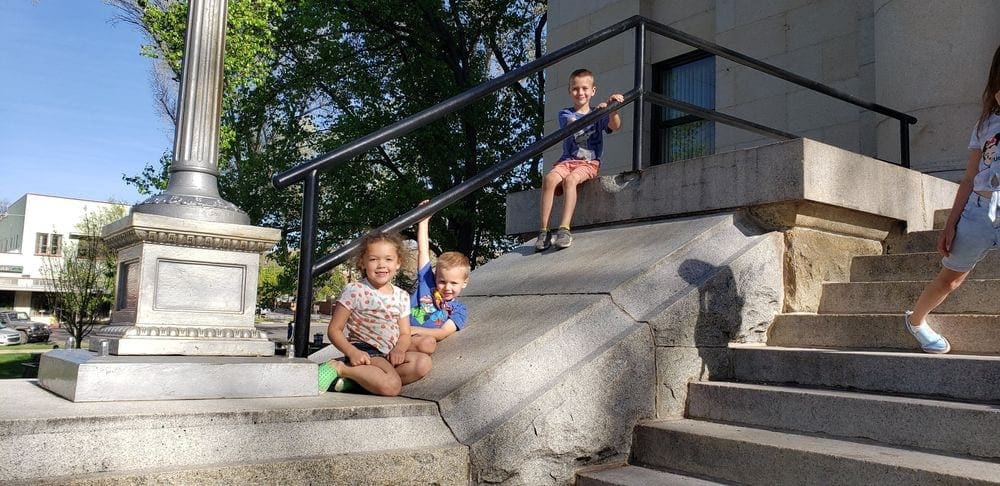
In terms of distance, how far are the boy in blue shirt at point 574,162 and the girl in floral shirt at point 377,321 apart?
1.84 metres

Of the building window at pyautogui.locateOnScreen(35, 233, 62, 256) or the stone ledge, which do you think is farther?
the building window at pyautogui.locateOnScreen(35, 233, 62, 256)

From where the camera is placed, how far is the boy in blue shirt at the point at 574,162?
5.44 metres

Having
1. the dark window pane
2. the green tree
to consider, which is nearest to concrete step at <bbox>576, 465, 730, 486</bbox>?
the dark window pane

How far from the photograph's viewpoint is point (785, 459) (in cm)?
310

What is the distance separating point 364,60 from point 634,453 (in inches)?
694

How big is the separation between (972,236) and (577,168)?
9.07ft

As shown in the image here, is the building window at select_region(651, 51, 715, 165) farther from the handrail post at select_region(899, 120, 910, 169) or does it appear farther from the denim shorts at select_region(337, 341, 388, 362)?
the denim shorts at select_region(337, 341, 388, 362)

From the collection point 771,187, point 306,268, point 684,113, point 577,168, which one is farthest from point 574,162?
point 684,113

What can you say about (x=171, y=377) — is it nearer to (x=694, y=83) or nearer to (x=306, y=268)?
(x=306, y=268)

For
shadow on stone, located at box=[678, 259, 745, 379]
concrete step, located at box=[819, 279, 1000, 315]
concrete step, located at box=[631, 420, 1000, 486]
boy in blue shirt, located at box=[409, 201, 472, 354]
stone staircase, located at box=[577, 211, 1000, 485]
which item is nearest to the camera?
concrete step, located at box=[631, 420, 1000, 486]

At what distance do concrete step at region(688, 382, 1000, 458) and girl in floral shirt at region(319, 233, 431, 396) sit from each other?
1.47 meters

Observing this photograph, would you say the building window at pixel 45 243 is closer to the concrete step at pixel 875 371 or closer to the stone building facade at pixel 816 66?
the stone building facade at pixel 816 66

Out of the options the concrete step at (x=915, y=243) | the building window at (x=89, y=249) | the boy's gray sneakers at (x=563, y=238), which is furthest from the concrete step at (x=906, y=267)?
the building window at (x=89, y=249)

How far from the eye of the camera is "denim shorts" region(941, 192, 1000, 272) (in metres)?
3.34
